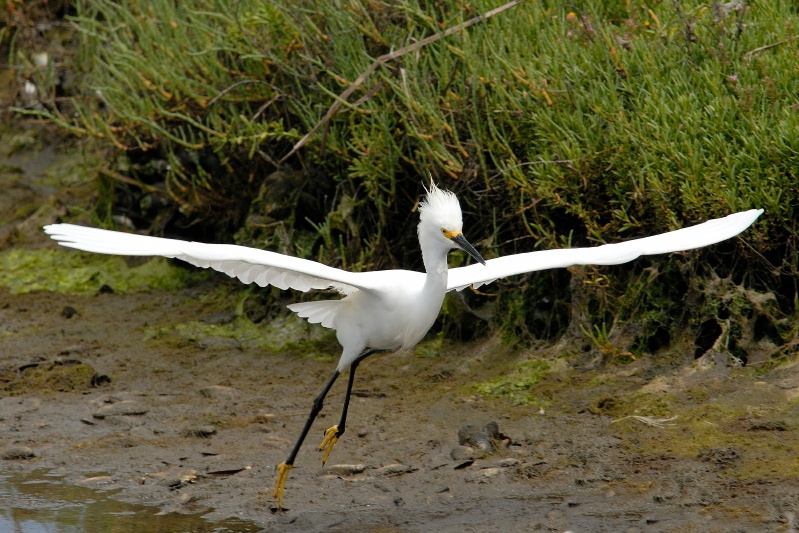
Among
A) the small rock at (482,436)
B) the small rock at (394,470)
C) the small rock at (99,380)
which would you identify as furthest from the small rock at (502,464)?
the small rock at (99,380)

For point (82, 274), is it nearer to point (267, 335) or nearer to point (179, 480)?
point (267, 335)

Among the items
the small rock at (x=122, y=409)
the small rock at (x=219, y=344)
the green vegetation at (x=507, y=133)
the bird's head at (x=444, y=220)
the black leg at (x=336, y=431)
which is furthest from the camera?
the small rock at (x=219, y=344)

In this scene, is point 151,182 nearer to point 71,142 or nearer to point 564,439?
point 71,142

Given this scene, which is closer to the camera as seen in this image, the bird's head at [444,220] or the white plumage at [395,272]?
the white plumage at [395,272]

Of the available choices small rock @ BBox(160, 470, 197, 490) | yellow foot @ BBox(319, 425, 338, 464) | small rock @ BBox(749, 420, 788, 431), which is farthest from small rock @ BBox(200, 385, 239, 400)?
small rock @ BBox(749, 420, 788, 431)

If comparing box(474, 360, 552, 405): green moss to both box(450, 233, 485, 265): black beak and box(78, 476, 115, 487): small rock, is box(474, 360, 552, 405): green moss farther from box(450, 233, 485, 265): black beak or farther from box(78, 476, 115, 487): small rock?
box(78, 476, 115, 487): small rock

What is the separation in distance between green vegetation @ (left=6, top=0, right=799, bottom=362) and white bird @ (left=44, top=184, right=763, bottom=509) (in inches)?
28.5

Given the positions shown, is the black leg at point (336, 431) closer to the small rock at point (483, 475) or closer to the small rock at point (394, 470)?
the small rock at point (394, 470)

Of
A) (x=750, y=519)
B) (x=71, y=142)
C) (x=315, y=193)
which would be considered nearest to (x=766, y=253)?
(x=750, y=519)

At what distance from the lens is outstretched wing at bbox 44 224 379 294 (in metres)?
4.45

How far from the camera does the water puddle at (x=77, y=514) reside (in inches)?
188

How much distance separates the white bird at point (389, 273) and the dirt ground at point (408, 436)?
0.43 metres

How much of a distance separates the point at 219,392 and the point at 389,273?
1752mm

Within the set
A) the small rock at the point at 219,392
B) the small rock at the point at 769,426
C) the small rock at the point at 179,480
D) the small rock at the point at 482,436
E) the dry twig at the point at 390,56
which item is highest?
the dry twig at the point at 390,56
